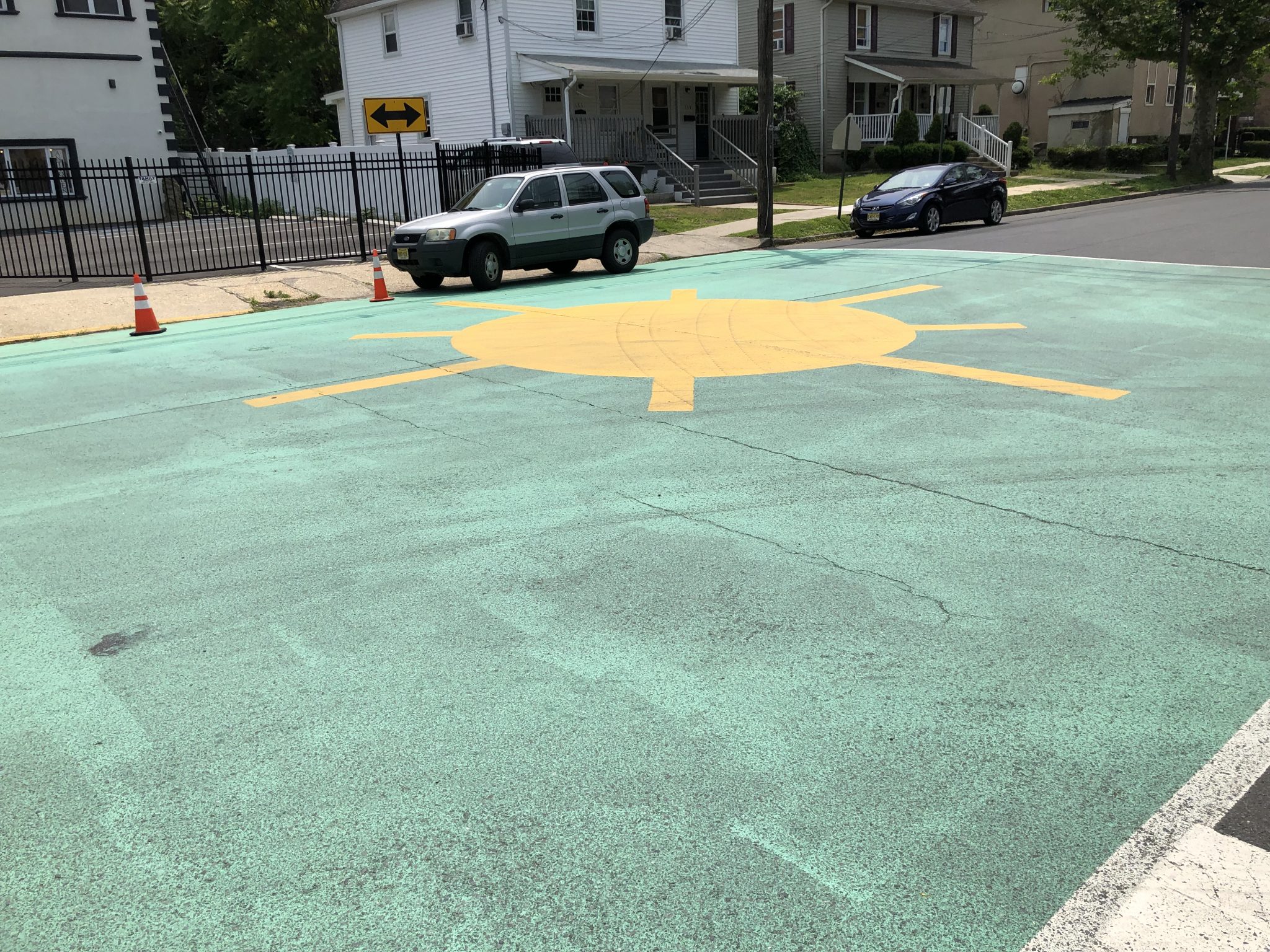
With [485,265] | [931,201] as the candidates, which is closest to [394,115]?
[485,265]

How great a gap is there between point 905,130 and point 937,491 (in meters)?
36.1

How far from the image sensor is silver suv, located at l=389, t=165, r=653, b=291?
1642 cm

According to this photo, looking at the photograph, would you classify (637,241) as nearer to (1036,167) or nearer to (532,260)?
(532,260)

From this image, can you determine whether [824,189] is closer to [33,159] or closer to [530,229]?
[530,229]

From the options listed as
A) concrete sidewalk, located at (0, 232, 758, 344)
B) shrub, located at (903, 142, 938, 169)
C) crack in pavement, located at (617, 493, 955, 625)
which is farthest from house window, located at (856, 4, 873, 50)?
crack in pavement, located at (617, 493, 955, 625)

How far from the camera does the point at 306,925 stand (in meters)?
2.78

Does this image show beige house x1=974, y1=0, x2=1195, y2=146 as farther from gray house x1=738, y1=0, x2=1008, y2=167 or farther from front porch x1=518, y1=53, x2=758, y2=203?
front porch x1=518, y1=53, x2=758, y2=203

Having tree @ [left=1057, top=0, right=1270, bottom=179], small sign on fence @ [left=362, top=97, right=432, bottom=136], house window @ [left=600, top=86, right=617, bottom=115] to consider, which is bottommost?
small sign on fence @ [left=362, top=97, right=432, bottom=136]

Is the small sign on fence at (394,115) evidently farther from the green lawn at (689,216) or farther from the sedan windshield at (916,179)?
the sedan windshield at (916,179)

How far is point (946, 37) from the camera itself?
45406 millimetres

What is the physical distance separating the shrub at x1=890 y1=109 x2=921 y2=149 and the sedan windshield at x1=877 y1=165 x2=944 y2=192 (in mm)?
15073

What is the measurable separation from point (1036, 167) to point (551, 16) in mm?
24394

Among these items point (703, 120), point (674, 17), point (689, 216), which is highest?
point (674, 17)

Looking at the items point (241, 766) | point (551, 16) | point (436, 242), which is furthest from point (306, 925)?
point (551, 16)
